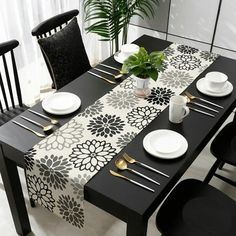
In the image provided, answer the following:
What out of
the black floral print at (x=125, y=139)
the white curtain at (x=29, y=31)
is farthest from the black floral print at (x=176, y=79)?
the white curtain at (x=29, y=31)

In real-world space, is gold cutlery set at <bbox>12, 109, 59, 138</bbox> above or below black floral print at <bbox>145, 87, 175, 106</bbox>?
above

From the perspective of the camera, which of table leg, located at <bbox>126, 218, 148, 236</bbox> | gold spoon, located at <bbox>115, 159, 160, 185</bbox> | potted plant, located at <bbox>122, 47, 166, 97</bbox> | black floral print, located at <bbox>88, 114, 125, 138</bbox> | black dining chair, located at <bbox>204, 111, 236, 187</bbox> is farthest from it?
black dining chair, located at <bbox>204, 111, 236, 187</bbox>

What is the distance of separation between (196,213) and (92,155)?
0.53 m

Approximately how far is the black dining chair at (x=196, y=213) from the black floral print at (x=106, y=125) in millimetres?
398

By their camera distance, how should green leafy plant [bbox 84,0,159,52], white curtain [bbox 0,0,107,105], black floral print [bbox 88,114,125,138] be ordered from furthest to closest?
green leafy plant [bbox 84,0,159,52] < white curtain [bbox 0,0,107,105] < black floral print [bbox 88,114,125,138]

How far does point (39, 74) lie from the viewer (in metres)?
2.98

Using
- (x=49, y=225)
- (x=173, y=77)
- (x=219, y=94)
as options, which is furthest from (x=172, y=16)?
(x=49, y=225)

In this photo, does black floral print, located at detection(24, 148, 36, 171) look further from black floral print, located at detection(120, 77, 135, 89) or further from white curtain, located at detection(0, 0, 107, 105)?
white curtain, located at detection(0, 0, 107, 105)

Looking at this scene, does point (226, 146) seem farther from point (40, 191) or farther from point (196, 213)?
point (40, 191)

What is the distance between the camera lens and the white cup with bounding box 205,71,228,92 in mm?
1849

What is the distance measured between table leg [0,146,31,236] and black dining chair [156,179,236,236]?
70 cm

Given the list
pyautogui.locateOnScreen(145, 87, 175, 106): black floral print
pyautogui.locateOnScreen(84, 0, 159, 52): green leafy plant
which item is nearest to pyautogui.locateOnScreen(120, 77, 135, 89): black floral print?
pyautogui.locateOnScreen(145, 87, 175, 106): black floral print

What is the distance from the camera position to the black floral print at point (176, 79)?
196 cm

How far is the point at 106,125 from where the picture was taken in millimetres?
1655
